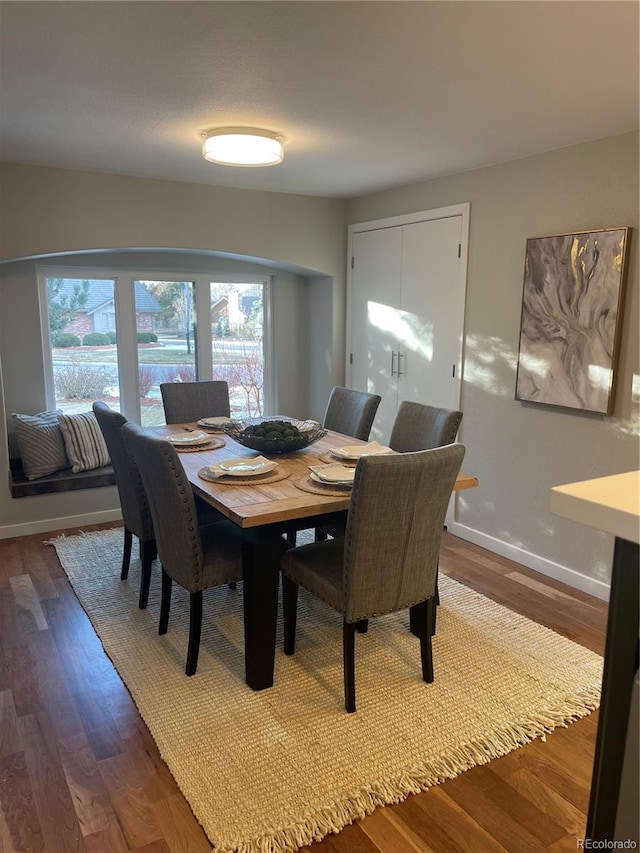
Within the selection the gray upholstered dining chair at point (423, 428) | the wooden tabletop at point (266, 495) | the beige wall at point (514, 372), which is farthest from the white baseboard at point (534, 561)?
the wooden tabletop at point (266, 495)

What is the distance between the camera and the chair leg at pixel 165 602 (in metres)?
2.73

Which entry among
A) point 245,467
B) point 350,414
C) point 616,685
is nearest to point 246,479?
point 245,467

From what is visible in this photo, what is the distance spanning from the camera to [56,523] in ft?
13.7

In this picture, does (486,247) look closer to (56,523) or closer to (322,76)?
(322,76)

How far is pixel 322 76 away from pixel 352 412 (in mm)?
1867

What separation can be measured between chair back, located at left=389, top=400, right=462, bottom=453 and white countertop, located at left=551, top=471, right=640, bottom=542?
176cm

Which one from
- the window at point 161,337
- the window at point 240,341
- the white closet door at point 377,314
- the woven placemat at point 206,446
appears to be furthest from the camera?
the window at point 240,341

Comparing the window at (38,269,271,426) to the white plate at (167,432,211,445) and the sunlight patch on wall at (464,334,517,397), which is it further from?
the sunlight patch on wall at (464,334,517,397)

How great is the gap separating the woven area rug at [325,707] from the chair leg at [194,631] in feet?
0.21

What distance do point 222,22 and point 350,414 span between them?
222cm

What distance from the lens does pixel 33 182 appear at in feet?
12.2

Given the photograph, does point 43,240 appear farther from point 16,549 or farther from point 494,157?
point 494,157

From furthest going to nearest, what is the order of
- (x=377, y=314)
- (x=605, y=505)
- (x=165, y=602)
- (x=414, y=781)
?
1. (x=377, y=314)
2. (x=165, y=602)
3. (x=414, y=781)
4. (x=605, y=505)

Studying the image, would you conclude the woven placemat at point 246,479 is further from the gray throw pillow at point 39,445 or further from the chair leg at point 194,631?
the gray throw pillow at point 39,445
